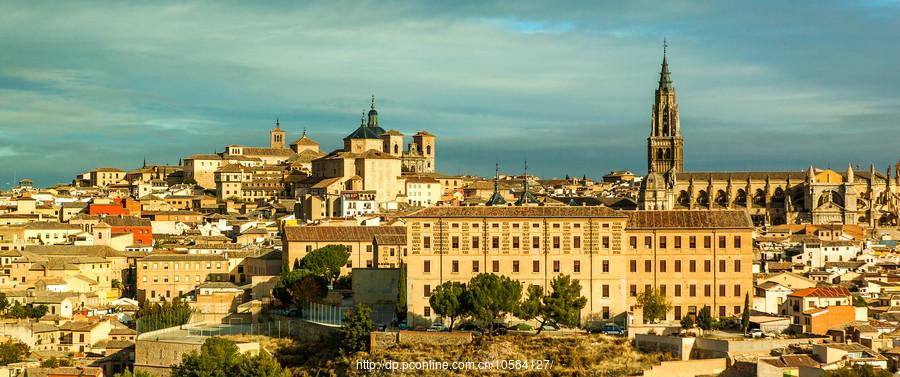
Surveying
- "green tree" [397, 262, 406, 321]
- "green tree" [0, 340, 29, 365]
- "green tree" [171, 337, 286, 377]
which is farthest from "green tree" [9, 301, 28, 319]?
"green tree" [397, 262, 406, 321]

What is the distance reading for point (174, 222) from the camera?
126 m

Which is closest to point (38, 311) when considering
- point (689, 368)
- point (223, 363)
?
point (223, 363)

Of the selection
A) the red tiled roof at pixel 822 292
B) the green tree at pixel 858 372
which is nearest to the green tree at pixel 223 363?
the green tree at pixel 858 372

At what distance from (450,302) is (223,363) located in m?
10.7

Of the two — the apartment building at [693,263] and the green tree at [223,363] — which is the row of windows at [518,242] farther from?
the green tree at [223,363]

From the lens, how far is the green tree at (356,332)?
6431 cm

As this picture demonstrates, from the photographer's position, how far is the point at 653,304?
66062 mm

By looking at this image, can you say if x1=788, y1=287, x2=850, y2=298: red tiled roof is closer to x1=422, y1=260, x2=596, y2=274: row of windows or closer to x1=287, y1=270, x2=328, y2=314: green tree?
x1=422, y1=260, x2=596, y2=274: row of windows

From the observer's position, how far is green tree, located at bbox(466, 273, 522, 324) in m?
63.8

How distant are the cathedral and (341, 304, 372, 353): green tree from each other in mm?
71013

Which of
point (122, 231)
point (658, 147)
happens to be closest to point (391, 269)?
point (122, 231)

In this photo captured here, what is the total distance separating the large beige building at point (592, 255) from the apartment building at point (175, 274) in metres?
28.6

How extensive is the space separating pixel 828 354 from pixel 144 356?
33.6 metres

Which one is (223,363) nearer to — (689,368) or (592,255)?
(592,255)
